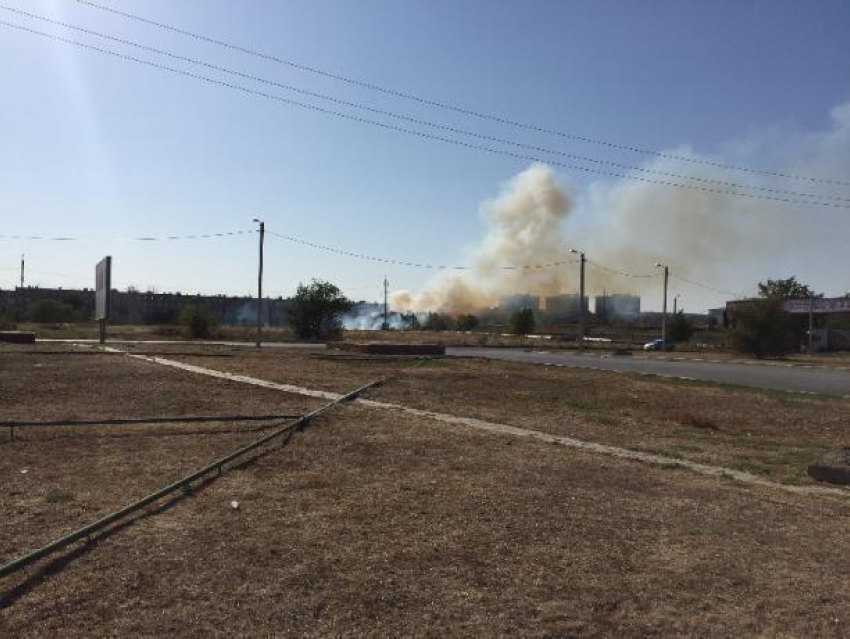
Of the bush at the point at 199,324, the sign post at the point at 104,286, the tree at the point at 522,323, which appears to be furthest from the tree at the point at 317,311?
the tree at the point at 522,323

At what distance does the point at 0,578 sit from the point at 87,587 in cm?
55

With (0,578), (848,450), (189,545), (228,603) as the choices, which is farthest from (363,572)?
(848,450)

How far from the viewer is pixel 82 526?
5.39m

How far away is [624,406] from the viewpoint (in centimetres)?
1518

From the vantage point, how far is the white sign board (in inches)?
1208

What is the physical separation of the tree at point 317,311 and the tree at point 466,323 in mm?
55592

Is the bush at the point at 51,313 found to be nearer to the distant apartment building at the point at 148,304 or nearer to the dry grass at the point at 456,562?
the distant apartment building at the point at 148,304

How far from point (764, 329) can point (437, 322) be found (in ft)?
231

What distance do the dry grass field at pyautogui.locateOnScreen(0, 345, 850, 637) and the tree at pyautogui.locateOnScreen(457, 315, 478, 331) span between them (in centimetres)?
9782

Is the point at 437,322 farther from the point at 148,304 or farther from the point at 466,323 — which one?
the point at 148,304

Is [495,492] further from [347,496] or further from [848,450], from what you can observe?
[848,450]

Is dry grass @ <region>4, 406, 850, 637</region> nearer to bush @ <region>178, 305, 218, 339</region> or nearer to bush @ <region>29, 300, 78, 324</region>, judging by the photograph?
bush @ <region>178, 305, 218, 339</region>

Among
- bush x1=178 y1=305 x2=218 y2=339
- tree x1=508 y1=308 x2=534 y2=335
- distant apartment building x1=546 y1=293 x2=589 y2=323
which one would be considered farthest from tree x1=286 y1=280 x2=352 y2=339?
distant apartment building x1=546 y1=293 x2=589 y2=323

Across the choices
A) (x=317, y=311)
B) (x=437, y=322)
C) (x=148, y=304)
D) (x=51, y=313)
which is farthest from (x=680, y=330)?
(x=148, y=304)
